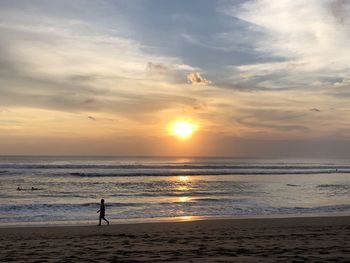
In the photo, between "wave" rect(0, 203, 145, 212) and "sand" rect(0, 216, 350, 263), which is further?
"wave" rect(0, 203, 145, 212)

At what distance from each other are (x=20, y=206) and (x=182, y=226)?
12.6 metres

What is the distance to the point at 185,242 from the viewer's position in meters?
12.3

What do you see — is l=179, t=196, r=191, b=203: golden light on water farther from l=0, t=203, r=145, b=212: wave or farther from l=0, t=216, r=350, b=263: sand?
l=0, t=216, r=350, b=263: sand

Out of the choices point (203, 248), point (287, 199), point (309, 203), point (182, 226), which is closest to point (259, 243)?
point (203, 248)

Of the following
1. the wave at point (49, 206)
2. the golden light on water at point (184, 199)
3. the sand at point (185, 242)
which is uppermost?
the sand at point (185, 242)

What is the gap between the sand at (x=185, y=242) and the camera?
964 centimetres

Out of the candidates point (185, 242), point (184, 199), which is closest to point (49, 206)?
point (184, 199)

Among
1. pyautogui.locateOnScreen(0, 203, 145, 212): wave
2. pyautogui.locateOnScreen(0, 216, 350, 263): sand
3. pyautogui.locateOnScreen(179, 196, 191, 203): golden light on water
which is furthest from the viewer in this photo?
pyautogui.locateOnScreen(179, 196, 191, 203): golden light on water

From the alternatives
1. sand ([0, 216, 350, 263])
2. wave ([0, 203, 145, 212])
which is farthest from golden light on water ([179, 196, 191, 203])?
sand ([0, 216, 350, 263])

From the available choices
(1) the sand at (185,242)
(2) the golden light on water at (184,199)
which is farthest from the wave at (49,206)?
(1) the sand at (185,242)

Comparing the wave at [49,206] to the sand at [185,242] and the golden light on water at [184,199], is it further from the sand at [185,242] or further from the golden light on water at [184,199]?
the sand at [185,242]

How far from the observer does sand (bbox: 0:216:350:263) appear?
31.6ft

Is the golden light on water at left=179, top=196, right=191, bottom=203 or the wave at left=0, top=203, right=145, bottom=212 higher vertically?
the golden light on water at left=179, top=196, right=191, bottom=203

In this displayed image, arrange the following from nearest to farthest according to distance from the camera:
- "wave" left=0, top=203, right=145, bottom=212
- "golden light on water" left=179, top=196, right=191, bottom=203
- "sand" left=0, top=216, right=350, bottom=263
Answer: "sand" left=0, top=216, right=350, bottom=263, "wave" left=0, top=203, right=145, bottom=212, "golden light on water" left=179, top=196, right=191, bottom=203
